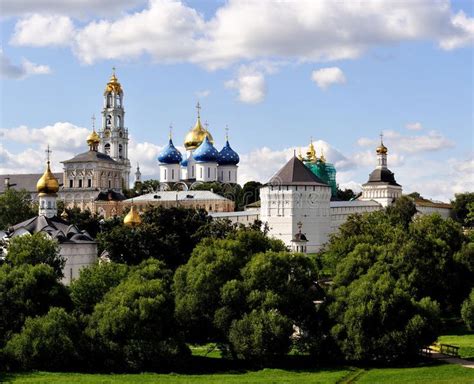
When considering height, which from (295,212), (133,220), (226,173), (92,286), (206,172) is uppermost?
(226,173)

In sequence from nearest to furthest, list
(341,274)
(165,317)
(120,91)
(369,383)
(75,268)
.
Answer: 1. (369,383)
2. (165,317)
3. (341,274)
4. (75,268)
5. (120,91)

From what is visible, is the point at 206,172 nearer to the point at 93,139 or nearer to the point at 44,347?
the point at 93,139

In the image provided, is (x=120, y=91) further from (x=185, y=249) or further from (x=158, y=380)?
(x=158, y=380)

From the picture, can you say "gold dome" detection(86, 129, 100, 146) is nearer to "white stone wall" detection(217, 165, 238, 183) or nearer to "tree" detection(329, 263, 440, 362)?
"white stone wall" detection(217, 165, 238, 183)

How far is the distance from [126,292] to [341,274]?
307 inches

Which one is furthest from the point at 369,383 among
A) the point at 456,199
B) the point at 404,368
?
the point at 456,199

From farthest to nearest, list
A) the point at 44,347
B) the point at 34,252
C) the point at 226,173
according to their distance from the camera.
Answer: the point at 226,173 < the point at 34,252 < the point at 44,347

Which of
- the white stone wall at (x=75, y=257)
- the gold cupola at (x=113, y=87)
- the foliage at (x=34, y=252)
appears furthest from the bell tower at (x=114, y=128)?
the foliage at (x=34, y=252)

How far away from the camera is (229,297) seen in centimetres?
3269

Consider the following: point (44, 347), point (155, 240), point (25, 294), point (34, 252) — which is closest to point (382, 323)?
point (44, 347)

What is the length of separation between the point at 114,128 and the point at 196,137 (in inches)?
380

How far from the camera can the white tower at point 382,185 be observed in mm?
83750

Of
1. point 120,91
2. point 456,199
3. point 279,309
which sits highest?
point 120,91

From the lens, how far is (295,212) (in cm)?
6550
